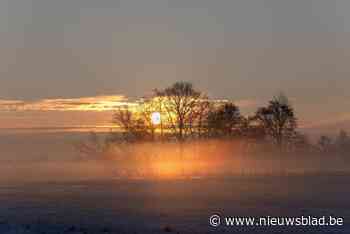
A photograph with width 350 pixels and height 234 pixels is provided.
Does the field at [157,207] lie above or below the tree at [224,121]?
below

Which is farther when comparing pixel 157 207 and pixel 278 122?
pixel 278 122

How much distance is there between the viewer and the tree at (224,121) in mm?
95250

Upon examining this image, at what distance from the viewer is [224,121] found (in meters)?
97.0

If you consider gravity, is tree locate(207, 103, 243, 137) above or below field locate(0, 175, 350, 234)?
above

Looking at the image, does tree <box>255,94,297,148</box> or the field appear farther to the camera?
tree <box>255,94,297,148</box>

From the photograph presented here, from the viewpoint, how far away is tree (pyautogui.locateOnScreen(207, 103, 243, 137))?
Result: 95.2 m

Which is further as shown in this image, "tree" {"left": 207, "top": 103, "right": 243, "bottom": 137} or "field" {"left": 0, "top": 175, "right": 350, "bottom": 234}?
"tree" {"left": 207, "top": 103, "right": 243, "bottom": 137}

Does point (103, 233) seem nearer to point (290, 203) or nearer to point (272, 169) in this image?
point (290, 203)

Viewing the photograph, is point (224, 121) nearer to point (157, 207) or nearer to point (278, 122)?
point (278, 122)

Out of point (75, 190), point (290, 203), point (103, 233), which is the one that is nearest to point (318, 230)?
point (103, 233)

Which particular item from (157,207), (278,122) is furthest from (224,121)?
(157,207)

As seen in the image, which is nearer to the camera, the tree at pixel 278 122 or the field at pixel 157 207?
the field at pixel 157 207

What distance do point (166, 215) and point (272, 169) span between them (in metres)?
54.6

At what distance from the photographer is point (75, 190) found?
57.7 m
